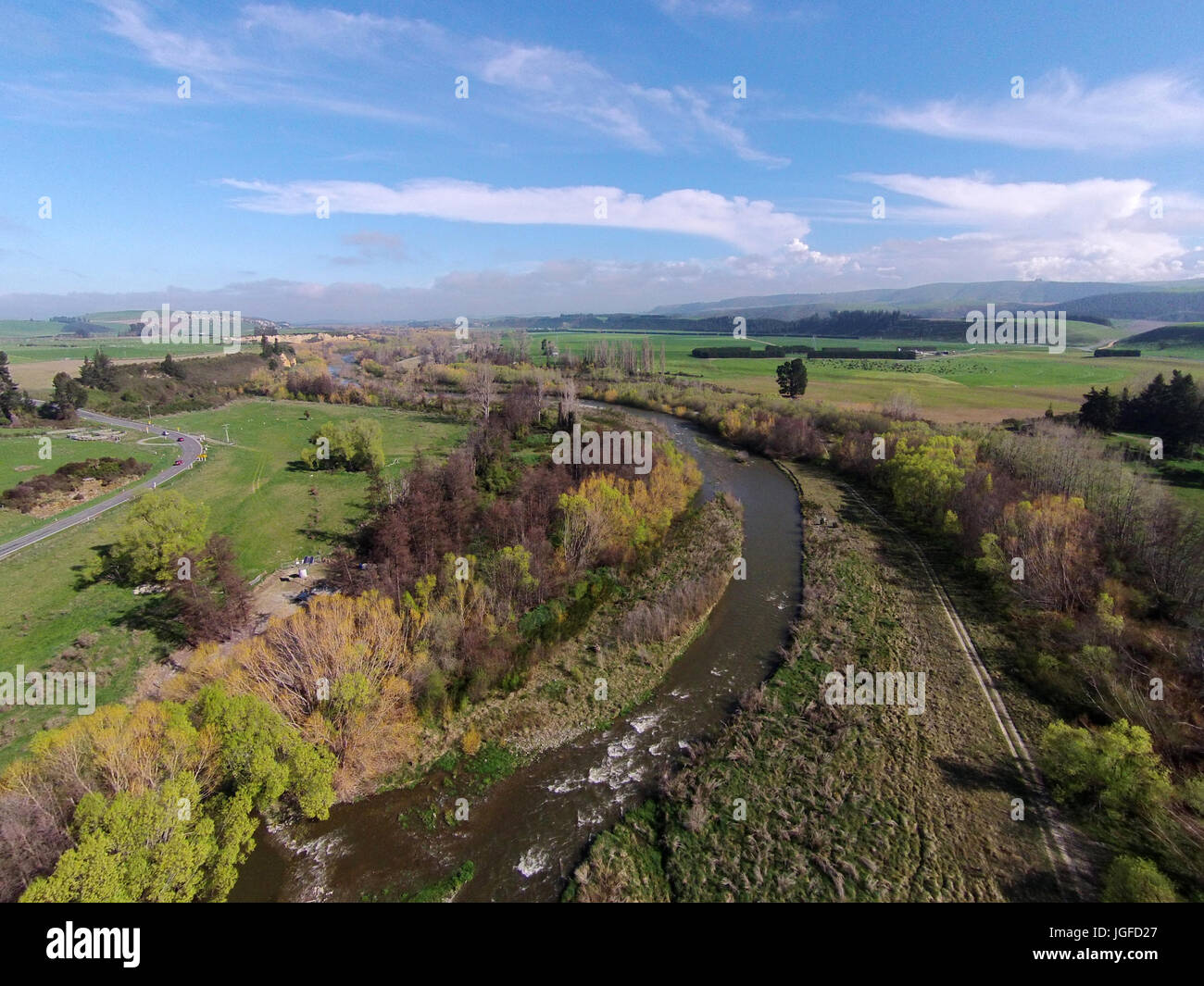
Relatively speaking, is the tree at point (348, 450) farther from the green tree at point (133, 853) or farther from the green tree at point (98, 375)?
the green tree at point (98, 375)

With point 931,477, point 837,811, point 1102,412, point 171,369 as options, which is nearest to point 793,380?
point 1102,412

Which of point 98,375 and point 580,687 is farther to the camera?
point 98,375

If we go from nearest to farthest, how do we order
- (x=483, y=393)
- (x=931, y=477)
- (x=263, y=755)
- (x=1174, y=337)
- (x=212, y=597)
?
1. (x=263, y=755)
2. (x=212, y=597)
3. (x=931, y=477)
4. (x=483, y=393)
5. (x=1174, y=337)

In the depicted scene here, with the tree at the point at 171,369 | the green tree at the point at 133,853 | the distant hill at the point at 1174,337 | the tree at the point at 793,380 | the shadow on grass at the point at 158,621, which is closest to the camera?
the green tree at the point at 133,853

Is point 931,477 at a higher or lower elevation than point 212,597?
higher

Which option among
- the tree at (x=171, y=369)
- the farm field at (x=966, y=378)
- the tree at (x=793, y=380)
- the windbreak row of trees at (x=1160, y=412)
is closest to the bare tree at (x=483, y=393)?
the farm field at (x=966, y=378)

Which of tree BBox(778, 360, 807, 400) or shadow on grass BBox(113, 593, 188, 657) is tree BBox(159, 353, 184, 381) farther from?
tree BBox(778, 360, 807, 400)

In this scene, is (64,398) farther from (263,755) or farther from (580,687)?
(580,687)
